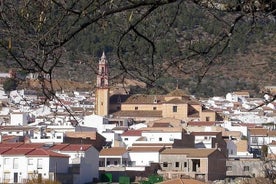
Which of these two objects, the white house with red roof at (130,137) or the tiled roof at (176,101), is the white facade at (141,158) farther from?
the tiled roof at (176,101)

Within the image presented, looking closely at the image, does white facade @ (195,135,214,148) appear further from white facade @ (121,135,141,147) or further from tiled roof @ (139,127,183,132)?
white facade @ (121,135,141,147)

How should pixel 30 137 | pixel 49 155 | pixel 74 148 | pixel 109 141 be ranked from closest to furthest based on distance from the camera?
pixel 49 155 < pixel 74 148 < pixel 30 137 < pixel 109 141

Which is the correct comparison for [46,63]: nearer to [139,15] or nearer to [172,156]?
[139,15]

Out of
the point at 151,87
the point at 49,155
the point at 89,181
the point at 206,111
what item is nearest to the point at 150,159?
the point at 89,181

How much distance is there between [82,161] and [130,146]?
7854 millimetres

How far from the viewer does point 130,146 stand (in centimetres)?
4703

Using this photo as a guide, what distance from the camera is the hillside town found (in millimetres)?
38031

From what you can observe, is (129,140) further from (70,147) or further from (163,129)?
(70,147)

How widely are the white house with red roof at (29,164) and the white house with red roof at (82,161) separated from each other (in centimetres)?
45

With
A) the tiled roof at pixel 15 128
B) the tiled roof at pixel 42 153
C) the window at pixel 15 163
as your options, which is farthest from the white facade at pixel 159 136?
the window at pixel 15 163

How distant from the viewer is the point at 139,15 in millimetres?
3719

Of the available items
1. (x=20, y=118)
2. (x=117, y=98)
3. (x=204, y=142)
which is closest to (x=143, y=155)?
(x=204, y=142)

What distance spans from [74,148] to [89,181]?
2258mm

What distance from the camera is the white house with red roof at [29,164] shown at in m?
37.3
